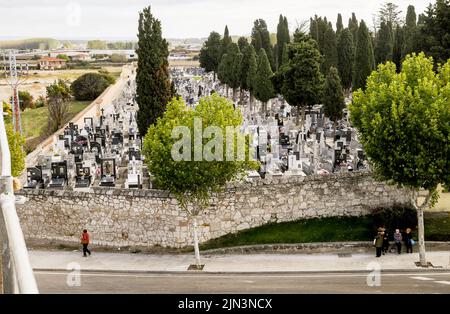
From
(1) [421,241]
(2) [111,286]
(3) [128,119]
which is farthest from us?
(3) [128,119]

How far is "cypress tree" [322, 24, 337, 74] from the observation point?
197 ft

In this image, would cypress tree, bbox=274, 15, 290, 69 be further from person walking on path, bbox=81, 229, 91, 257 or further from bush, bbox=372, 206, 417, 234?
person walking on path, bbox=81, 229, 91, 257

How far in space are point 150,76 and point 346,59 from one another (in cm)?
3408

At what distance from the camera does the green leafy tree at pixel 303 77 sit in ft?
148

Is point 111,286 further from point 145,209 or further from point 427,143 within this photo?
point 427,143

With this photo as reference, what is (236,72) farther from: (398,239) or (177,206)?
(398,239)

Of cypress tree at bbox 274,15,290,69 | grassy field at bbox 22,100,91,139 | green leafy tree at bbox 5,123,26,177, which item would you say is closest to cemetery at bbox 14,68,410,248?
green leafy tree at bbox 5,123,26,177

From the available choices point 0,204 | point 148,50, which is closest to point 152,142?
point 148,50

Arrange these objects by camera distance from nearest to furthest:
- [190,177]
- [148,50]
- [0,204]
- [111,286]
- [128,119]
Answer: [0,204] < [111,286] < [190,177] < [148,50] < [128,119]

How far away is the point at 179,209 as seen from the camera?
854 inches

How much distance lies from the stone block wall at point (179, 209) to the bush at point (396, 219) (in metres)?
0.90

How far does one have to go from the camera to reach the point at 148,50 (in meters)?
30.5

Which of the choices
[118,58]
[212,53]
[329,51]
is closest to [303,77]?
[329,51]

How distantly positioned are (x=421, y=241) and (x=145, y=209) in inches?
367
